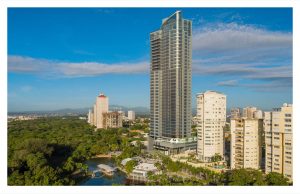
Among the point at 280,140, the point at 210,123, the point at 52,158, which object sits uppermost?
the point at 210,123

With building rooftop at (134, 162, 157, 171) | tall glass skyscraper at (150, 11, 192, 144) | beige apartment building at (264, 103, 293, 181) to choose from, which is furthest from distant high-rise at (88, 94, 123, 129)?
beige apartment building at (264, 103, 293, 181)

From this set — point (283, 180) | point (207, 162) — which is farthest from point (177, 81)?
point (283, 180)

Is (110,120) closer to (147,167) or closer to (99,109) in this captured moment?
(99,109)

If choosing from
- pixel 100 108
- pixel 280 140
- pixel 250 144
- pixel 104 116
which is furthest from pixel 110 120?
pixel 280 140

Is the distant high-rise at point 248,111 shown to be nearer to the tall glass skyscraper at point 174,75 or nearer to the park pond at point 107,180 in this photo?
the tall glass skyscraper at point 174,75
